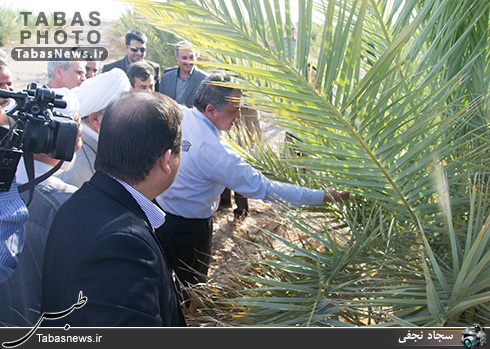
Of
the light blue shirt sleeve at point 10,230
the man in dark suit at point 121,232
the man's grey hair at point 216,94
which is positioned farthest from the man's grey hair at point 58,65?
the man in dark suit at point 121,232

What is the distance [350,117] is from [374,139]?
135 millimetres

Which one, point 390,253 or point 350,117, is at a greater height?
point 350,117

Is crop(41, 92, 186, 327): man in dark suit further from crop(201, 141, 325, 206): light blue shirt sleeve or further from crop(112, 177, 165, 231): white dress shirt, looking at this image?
crop(201, 141, 325, 206): light blue shirt sleeve

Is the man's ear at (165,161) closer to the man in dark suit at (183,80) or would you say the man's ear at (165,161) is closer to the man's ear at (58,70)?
the man's ear at (58,70)

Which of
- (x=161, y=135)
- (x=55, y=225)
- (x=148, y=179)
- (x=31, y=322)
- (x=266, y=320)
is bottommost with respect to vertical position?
(x=31, y=322)

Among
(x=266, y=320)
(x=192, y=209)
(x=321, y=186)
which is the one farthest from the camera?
(x=192, y=209)

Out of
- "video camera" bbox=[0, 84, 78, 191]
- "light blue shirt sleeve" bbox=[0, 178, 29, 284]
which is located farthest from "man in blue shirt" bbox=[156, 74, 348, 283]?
"light blue shirt sleeve" bbox=[0, 178, 29, 284]

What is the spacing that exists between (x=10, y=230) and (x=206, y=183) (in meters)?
1.21

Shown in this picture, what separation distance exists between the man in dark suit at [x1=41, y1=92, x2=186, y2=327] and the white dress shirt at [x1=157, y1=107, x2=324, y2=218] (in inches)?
36.4

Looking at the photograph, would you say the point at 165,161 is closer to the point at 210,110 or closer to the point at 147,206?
the point at 147,206

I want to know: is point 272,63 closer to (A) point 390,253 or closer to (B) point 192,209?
(A) point 390,253

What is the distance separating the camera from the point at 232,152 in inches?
92.1

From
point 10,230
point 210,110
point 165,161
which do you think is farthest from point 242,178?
point 10,230

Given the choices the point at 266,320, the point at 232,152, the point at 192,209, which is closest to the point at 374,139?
the point at 266,320
